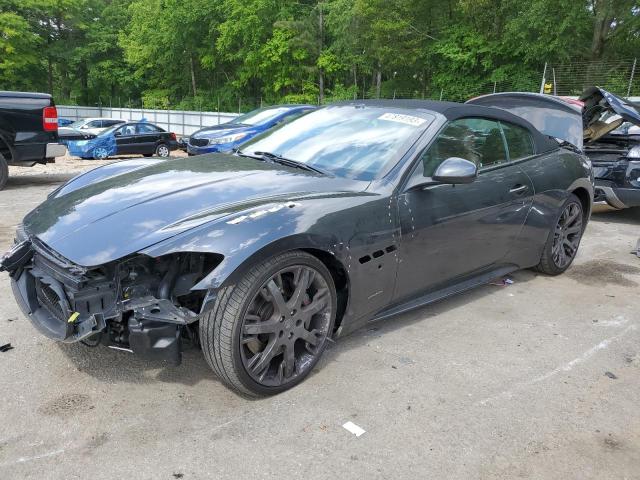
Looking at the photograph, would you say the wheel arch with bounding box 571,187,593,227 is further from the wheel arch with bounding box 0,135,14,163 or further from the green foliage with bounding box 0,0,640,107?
the green foliage with bounding box 0,0,640,107

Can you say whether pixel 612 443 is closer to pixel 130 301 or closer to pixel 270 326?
A: pixel 270 326

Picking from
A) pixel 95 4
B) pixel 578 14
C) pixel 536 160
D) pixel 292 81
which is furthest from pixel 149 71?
pixel 536 160

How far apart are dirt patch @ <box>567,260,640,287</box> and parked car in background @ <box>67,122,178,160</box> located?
11883 mm

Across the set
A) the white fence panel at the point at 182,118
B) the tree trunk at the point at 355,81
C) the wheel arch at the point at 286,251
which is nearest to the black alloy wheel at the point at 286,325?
the wheel arch at the point at 286,251

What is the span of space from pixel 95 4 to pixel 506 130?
54575 mm

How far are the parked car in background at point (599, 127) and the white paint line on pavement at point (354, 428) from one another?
165 inches

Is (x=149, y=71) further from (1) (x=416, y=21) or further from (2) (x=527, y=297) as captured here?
(2) (x=527, y=297)

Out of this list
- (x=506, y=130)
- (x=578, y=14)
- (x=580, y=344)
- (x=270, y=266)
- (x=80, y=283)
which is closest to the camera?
(x=80, y=283)

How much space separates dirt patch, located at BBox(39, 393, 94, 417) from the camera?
2.53 metres

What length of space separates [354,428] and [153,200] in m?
1.53

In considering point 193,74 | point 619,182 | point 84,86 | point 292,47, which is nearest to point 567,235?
point 619,182

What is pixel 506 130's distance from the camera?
4172 millimetres

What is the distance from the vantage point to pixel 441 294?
11.8ft

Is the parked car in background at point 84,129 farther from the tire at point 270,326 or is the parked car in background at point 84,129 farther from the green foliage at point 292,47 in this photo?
the green foliage at point 292,47
